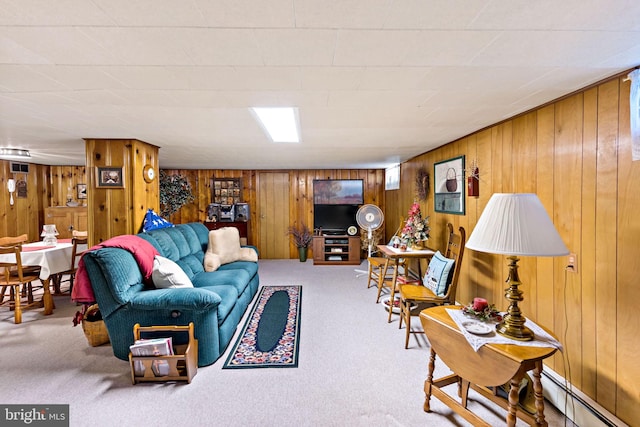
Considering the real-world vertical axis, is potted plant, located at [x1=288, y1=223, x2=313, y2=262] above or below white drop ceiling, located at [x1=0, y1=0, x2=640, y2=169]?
below

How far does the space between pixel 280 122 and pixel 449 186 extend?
2.21 metres

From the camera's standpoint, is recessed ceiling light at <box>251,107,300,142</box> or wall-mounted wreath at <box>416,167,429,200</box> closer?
recessed ceiling light at <box>251,107,300,142</box>

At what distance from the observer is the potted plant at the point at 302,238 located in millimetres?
6402

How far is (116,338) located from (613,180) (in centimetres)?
361

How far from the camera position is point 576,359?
6.08 feet

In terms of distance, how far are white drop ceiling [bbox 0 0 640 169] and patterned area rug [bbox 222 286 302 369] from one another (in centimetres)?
205

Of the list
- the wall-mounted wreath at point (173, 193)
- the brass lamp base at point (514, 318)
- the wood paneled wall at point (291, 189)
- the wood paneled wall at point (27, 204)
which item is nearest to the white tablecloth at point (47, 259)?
the wall-mounted wreath at point (173, 193)

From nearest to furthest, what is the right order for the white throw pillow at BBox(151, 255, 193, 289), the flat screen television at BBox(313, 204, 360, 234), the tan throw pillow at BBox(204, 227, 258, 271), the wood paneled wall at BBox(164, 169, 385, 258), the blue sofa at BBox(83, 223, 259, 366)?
the blue sofa at BBox(83, 223, 259, 366) < the white throw pillow at BBox(151, 255, 193, 289) < the tan throw pillow at BBox(204, 227, 258, 271) < the flat screen television at BBox(313, 204, 360, 234) < the wood paneled wall at BBox(164, 169, 385, 258)

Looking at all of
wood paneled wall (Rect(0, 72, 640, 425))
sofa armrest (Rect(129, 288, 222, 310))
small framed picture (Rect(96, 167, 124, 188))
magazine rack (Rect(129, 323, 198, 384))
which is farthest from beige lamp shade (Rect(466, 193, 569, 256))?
small framed picture (Rect(96, 167, 124, 188))

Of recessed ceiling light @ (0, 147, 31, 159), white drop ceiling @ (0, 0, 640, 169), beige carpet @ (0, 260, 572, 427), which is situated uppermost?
recessed ceiling light @ (0, 147, 31, 159)

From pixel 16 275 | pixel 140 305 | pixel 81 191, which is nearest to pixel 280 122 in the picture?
pixel 140 305

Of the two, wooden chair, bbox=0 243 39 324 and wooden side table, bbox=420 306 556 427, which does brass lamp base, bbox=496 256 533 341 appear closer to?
wooden side table, bbox=420 306 556 427

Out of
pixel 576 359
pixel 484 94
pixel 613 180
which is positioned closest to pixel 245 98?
pixel 484 94

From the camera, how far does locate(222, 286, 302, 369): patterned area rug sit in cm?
240
